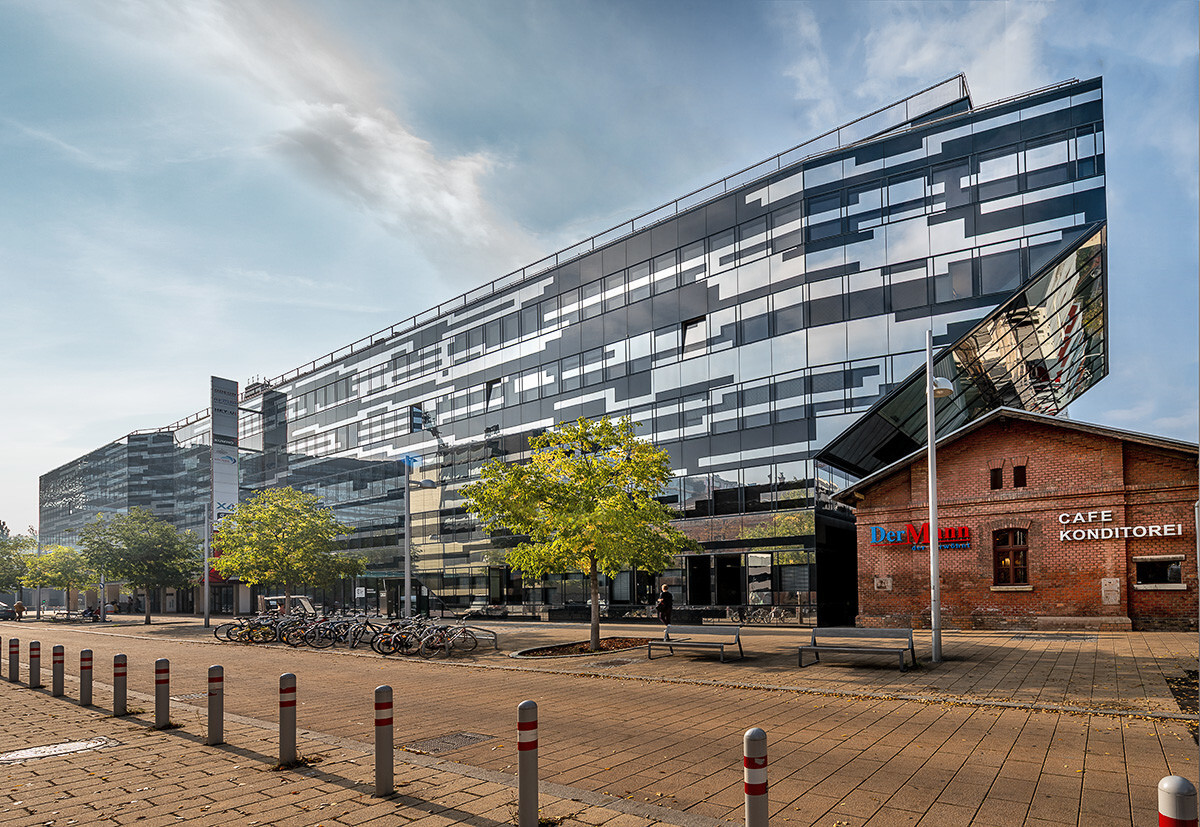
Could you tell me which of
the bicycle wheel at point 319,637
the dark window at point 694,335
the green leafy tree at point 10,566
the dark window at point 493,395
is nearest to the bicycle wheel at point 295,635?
the bicycle wheel at point 319,637

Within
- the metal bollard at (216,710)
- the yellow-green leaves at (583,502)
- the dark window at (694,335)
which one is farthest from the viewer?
the dark window at (694,335)

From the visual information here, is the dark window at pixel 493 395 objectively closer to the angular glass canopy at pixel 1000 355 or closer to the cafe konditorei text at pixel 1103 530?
the angular glass canopy at pixel 1000 355

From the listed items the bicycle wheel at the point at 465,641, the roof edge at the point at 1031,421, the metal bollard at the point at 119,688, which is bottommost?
the bicycle wheel at the point at 465,641

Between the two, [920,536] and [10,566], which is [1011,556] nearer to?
[920,536]

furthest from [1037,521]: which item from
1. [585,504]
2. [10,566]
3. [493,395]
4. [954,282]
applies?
[10,566]

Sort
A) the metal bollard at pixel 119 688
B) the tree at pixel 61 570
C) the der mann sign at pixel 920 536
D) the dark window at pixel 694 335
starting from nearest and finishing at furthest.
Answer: the metal bollard at pixel 119 688
the der mann sign at pixel 920 536
the dark window at pixel 694 335
the tree at pixel 61 570

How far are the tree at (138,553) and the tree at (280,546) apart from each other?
32.5 feet

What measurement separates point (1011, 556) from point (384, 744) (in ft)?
75.3

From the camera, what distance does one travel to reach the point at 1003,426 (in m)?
25.1

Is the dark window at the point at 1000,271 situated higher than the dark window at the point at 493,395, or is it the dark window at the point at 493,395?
the dark window at the point at 1000,271

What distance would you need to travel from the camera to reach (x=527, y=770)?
5980 millimetres

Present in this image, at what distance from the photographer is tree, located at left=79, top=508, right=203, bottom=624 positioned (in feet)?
153

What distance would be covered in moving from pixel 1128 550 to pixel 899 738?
17730 millimetres

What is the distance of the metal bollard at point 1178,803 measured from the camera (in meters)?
3.12
